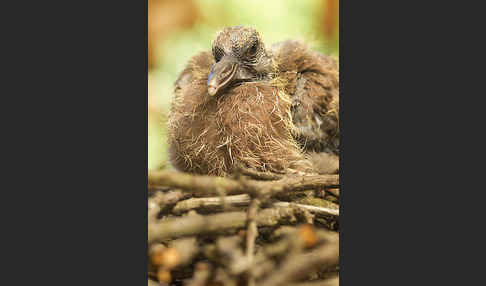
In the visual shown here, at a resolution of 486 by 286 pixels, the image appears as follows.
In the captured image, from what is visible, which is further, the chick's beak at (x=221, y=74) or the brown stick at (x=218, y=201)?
the chick's beak at (x=221, y=74)

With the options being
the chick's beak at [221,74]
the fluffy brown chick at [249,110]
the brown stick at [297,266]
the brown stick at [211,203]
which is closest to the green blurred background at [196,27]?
the fluffy brown chick at [249,110]

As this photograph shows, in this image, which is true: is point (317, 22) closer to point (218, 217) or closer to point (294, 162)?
point (294, 162)

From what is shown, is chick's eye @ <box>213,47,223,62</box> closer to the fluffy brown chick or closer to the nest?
the fluffy brown chick

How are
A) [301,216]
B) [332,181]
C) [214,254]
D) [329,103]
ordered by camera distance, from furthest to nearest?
[329,103] < [332,181] < [301,216] < [214,254]

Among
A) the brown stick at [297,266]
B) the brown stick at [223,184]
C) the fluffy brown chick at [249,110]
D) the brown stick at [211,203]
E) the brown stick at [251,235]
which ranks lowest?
the brown stick at [297,266]

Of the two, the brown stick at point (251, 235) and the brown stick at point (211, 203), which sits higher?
the brown stick at point (211, 203)

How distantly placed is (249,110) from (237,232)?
0.58 m

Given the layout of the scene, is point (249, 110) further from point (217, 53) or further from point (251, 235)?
point (251, 235)

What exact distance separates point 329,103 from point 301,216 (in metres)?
0.64

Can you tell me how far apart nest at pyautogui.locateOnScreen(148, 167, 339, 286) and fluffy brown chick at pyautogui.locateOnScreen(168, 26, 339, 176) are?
0.15m

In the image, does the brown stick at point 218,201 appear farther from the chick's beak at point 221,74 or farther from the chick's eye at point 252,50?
the chick's eye at point 252,50

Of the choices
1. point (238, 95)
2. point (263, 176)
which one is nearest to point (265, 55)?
point (238, 95)

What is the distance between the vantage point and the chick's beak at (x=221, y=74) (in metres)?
1.87

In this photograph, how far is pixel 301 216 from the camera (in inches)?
71.9
